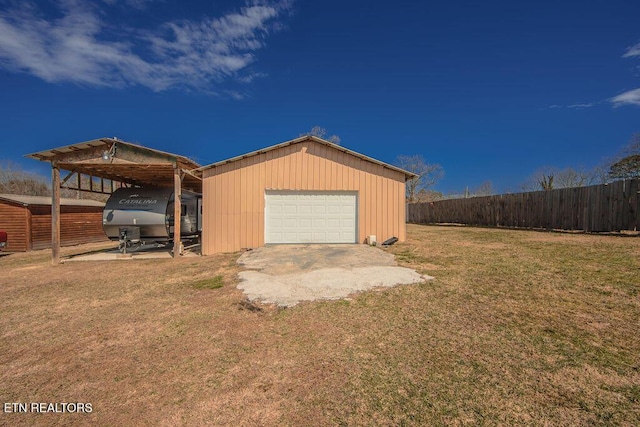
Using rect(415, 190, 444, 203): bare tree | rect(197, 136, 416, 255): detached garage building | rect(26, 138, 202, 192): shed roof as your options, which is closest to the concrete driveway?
rect(197, 136, 416, 255): detached garage building

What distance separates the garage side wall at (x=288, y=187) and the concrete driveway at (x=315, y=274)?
6.79 feet

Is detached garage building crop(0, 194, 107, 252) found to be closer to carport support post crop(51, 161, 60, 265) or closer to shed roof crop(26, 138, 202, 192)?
carport support post crop(51, 161, 60, 265)

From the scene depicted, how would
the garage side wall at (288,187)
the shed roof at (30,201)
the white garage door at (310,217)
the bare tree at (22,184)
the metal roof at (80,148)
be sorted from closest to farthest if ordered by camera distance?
the metal roof at (80,148) < the garage side wall at (288,187) < the white garage door at (310,217) < the shed roof at (30,201) < the bare tree at (22,184)

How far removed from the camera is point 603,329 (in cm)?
347

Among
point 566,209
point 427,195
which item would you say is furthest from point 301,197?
point 427,195

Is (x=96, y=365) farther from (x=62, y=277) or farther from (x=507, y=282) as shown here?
(x=507, y=282)

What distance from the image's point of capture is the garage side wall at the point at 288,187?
11164 mm

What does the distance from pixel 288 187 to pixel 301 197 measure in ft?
2.26

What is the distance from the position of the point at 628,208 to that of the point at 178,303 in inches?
599

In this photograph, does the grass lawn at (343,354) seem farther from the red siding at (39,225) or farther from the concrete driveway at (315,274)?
the red siding at (39,225)

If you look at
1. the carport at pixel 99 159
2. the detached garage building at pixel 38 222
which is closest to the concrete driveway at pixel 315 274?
the carport at pixel 99 159

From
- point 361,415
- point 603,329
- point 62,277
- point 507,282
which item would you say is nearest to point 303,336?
point 361,415

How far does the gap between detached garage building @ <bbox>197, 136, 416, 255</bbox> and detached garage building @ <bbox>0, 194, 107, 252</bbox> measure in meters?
10.7

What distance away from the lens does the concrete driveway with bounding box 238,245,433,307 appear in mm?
5324
